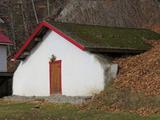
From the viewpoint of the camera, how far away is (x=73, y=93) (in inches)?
958

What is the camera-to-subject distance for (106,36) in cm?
2517

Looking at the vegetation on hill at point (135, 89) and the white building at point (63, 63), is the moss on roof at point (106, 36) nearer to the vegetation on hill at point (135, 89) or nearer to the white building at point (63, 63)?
the white building at point (63, 63)

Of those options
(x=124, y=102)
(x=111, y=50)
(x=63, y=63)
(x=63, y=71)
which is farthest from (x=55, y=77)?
(x=124, y=102)

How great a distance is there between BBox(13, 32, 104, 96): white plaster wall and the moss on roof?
597 mm

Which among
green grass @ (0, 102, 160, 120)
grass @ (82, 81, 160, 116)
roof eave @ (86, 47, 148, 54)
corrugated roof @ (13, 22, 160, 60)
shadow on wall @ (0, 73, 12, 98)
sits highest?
corrugated roof @ (13, 22, 160, 60)

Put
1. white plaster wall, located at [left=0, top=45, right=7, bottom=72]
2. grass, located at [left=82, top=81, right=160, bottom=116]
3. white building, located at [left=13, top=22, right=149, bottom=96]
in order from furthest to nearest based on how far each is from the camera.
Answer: white plaster wall, located at [left=0, top=45, right=7, bottom=72], white building, located at [left=13, top=22, right=149, bottom=96], grass, located at [left=82, top=81, right=160, bottom=116]

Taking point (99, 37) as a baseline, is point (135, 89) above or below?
below

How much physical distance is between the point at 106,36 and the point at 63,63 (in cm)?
265

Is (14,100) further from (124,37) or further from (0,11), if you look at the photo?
(0,11)

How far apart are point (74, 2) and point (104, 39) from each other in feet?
104

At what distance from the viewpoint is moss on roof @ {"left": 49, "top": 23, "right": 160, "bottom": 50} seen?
925 inches

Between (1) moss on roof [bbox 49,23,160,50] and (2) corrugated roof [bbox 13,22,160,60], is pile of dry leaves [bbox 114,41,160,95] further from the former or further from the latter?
(1) moss on roof [bbox 49,23,160,50]

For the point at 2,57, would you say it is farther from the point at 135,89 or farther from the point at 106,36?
the point at 135,89

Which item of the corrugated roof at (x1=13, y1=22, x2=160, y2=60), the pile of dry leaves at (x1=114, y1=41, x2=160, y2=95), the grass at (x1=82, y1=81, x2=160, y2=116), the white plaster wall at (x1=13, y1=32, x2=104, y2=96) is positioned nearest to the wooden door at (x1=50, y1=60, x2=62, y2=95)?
the white plaster wall at (x1=13, y1=32, x2=104, y2=96)
